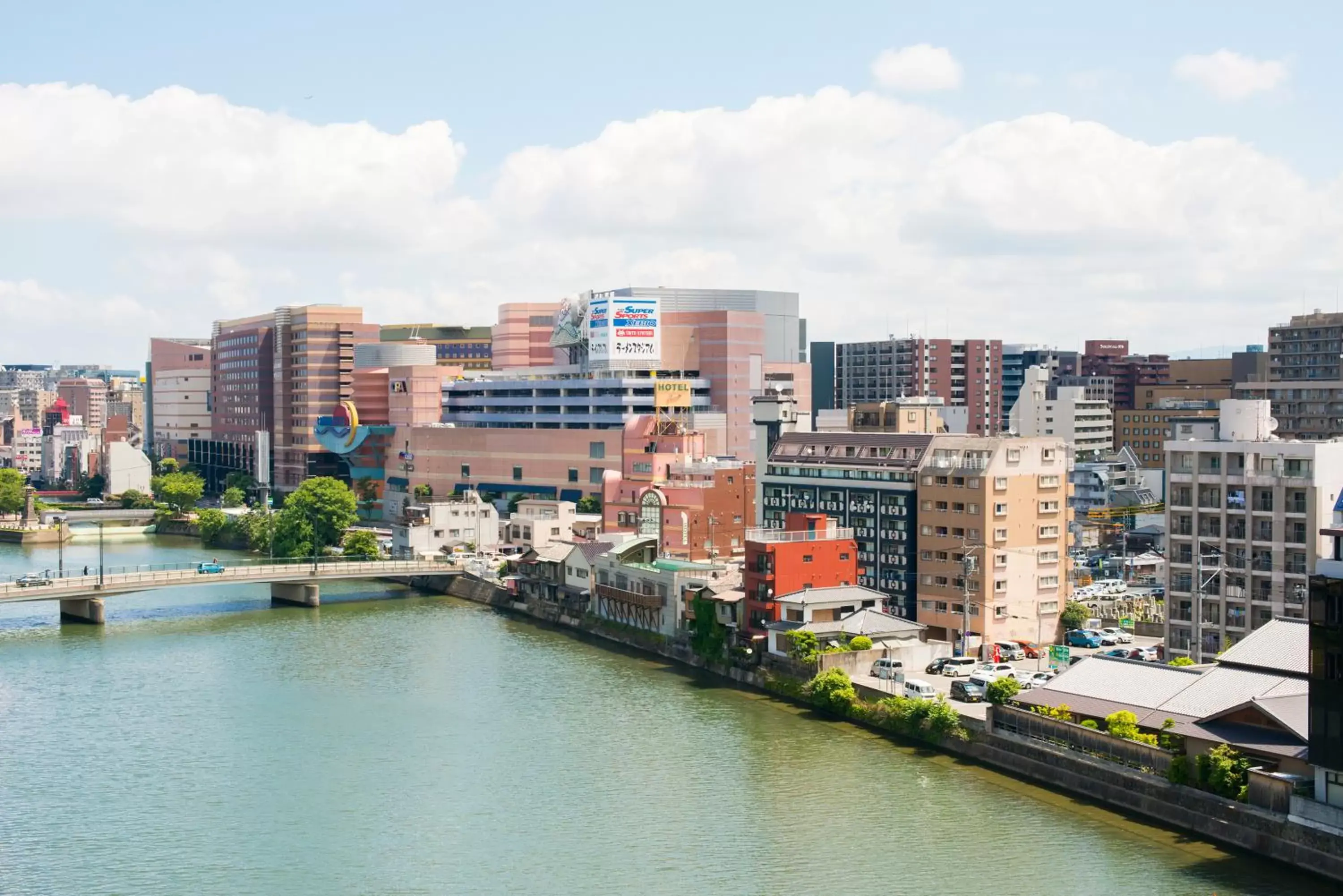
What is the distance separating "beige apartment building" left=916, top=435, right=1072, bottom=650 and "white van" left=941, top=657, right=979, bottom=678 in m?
2.53

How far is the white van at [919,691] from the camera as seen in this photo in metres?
32.4

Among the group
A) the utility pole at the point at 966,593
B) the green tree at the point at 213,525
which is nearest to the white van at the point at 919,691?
the utility pole at the point at 966,593

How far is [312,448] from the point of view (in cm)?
9256

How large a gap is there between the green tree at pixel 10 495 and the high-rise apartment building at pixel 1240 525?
7021 centimetres

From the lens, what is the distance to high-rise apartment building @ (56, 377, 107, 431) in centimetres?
16325

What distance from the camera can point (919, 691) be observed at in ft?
107

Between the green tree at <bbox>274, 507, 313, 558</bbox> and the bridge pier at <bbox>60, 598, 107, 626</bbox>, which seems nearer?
the bridge pier at <bbox>60, 598, 107, 626</bbox>

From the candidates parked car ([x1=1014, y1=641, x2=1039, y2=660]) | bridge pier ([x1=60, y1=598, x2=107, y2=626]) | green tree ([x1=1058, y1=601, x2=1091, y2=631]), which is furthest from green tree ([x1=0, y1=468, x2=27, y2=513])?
green tree ([x1=1058, y1=601, x2=1091, y2=631])

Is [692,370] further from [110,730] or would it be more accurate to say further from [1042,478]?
[110,730]

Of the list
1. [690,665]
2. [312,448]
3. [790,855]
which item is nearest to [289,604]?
[690,665]

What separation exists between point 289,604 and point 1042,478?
1050 inches

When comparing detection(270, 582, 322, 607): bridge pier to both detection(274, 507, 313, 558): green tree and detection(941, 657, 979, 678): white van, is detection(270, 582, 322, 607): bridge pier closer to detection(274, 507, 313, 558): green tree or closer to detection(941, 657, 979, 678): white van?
detection(274, 507, 313, 558): green tree

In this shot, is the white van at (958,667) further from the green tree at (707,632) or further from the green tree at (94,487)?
the green tree at (94,487)

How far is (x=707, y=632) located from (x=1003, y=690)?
11552 mm
